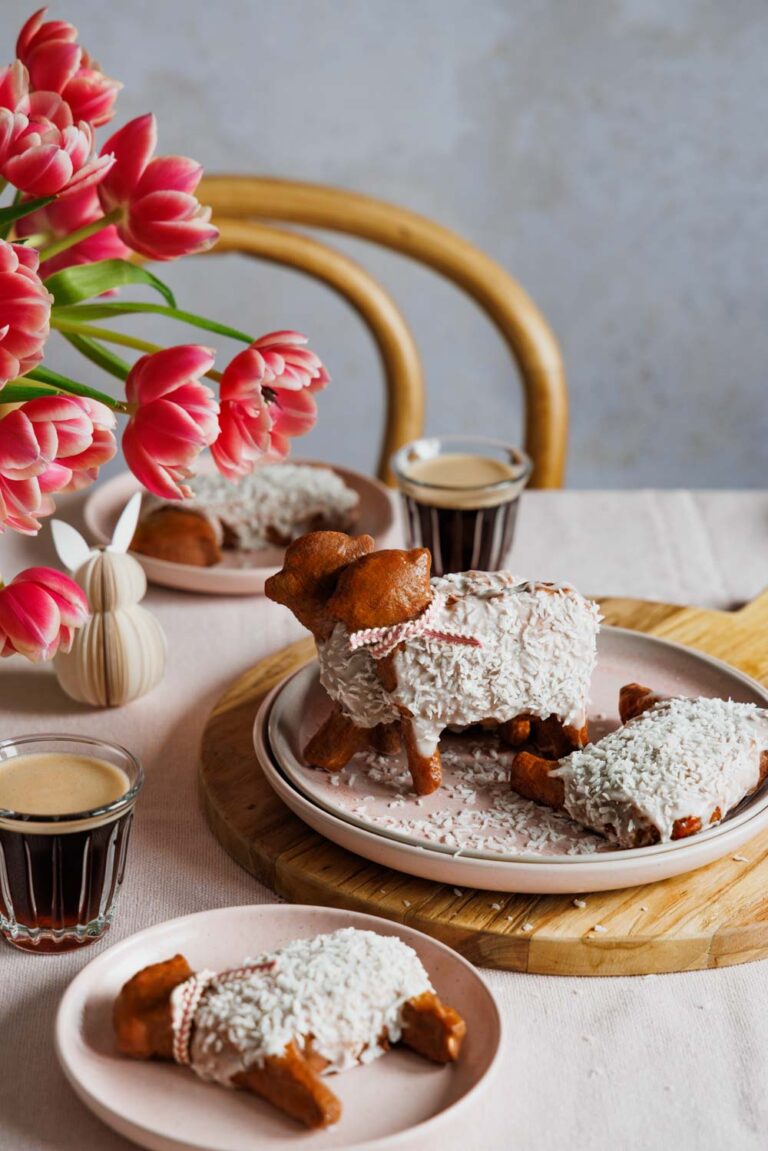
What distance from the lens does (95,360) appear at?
1.10 meters

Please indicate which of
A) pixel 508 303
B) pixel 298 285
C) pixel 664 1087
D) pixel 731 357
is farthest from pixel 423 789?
pixel 731 357

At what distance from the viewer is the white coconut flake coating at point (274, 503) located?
157 centimetres

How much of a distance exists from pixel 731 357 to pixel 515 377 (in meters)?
0.54

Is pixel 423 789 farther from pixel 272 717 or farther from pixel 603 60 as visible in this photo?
pixel 603 60

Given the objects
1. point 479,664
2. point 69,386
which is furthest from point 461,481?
point 69,386

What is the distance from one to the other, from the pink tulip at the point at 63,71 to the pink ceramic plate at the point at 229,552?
562 mm

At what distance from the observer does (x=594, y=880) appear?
927 mm

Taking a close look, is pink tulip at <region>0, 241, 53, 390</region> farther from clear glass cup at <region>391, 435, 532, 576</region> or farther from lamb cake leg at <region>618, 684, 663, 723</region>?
clear glass cup at <region>391, 435, 532, 576</region>

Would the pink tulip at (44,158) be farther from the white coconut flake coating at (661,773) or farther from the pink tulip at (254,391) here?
the white coconut flake coating at (661,773)

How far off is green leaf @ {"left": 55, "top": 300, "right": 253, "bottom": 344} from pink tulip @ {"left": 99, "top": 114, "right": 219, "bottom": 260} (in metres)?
0.05

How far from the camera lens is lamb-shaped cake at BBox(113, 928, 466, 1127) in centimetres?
74

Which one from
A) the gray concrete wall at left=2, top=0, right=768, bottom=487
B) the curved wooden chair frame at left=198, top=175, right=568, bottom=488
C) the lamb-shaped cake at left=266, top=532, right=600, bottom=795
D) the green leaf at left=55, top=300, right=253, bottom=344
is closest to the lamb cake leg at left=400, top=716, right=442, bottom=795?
the lamb-shaped cake at left=266, top=532, right=600, bottom=795

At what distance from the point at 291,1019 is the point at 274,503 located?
2.95 ft

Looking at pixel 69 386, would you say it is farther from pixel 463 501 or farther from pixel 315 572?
pixel 463 501
